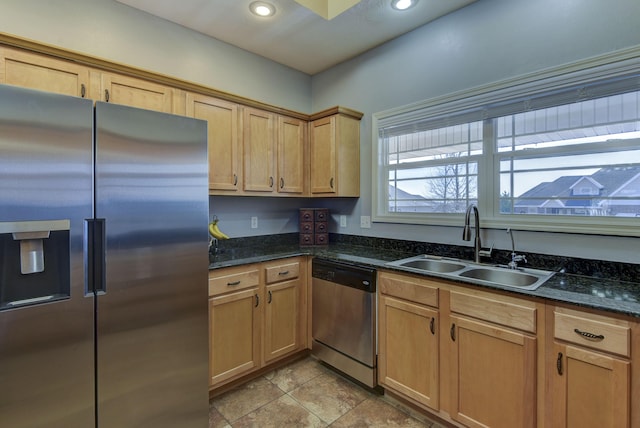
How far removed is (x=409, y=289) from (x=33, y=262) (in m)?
1.90

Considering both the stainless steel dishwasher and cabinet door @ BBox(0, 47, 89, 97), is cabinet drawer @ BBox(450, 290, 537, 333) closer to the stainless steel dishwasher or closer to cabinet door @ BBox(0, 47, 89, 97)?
the stainless steel dishwasher

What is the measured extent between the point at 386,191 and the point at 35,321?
8.23 feet

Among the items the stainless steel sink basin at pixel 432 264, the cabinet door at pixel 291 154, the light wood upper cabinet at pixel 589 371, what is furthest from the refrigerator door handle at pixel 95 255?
the light wood upper cabinet at pixel 589 371

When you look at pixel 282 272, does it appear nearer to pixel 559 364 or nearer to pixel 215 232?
pixel 215 232

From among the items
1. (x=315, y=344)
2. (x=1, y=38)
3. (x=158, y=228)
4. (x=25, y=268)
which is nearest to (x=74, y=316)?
(x=25, y=268)

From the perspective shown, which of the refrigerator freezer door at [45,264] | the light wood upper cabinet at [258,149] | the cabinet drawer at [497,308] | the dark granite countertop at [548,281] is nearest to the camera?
the refrigerator freezer door at [45,264]

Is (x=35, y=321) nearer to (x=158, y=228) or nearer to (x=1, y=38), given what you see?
(x=158, y=228)

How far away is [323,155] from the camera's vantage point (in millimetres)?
2957

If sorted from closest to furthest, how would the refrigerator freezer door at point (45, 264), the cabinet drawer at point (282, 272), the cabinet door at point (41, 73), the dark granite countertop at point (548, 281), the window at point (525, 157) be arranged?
the refrigerator freezer door at point (45, 264)
the dark granite countertop at point (548, 281)
the cabinet door at point (41, 73)
the window at point (525, 157)
the cabinet drawer at point (282, 272)

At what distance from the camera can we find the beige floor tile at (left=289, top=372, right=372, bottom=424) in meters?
2.04

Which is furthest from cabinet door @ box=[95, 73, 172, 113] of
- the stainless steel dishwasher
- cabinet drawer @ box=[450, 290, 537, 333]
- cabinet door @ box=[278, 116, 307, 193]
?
cabinet drawer @ box=[450, 290, 537, 333]

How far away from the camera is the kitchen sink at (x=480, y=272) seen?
1827 millimetres

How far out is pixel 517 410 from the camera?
155cm

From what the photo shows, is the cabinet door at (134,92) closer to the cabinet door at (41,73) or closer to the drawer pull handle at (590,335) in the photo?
the cabinet door at (41,73)
